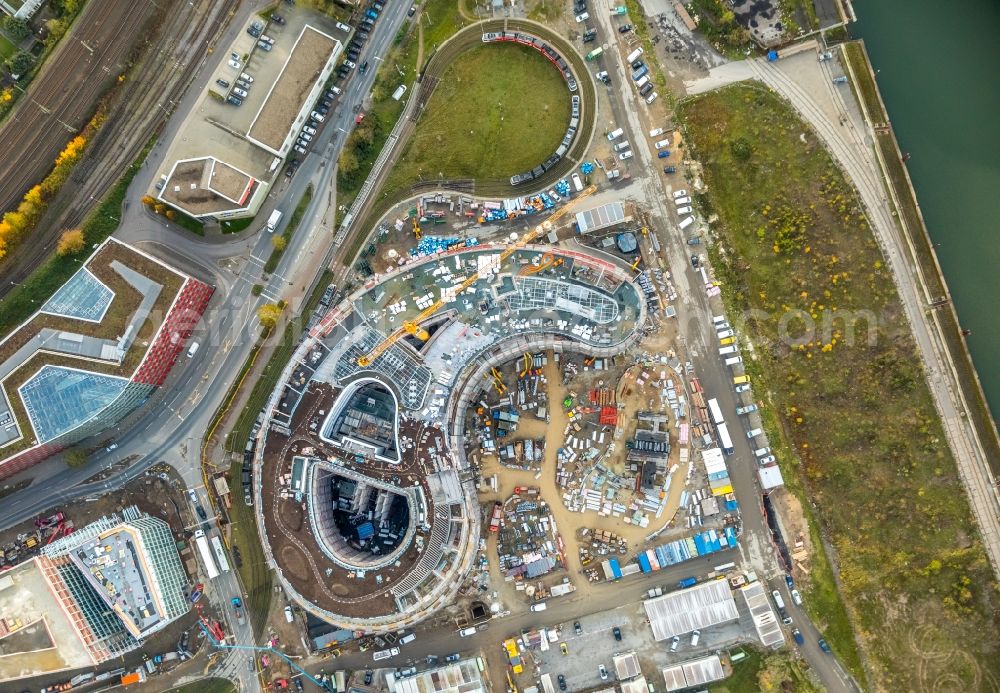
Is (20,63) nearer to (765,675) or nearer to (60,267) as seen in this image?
(60,267)

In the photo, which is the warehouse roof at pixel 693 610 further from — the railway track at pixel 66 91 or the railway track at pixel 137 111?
the railway track at pixel 66 91

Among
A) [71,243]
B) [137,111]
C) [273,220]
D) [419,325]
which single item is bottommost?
[419,325]

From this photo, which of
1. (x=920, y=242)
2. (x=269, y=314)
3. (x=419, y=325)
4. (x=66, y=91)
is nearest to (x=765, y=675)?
(x=920, y=242)

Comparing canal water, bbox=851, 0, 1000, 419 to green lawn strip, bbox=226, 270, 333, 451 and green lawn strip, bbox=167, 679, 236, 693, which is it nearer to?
green lawn strip, bbox=226, 270, 333, 451

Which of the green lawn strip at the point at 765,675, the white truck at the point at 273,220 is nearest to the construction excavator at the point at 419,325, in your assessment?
the white truck at the point at 273,220

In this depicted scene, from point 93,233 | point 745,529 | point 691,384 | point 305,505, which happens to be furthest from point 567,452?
point 93,233

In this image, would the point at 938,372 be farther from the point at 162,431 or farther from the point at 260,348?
the point at 162,431

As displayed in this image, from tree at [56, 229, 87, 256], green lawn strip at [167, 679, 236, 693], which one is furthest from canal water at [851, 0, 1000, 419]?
tree at [56, 229, 87, 256]

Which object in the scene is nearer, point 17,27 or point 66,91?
point 17,27
